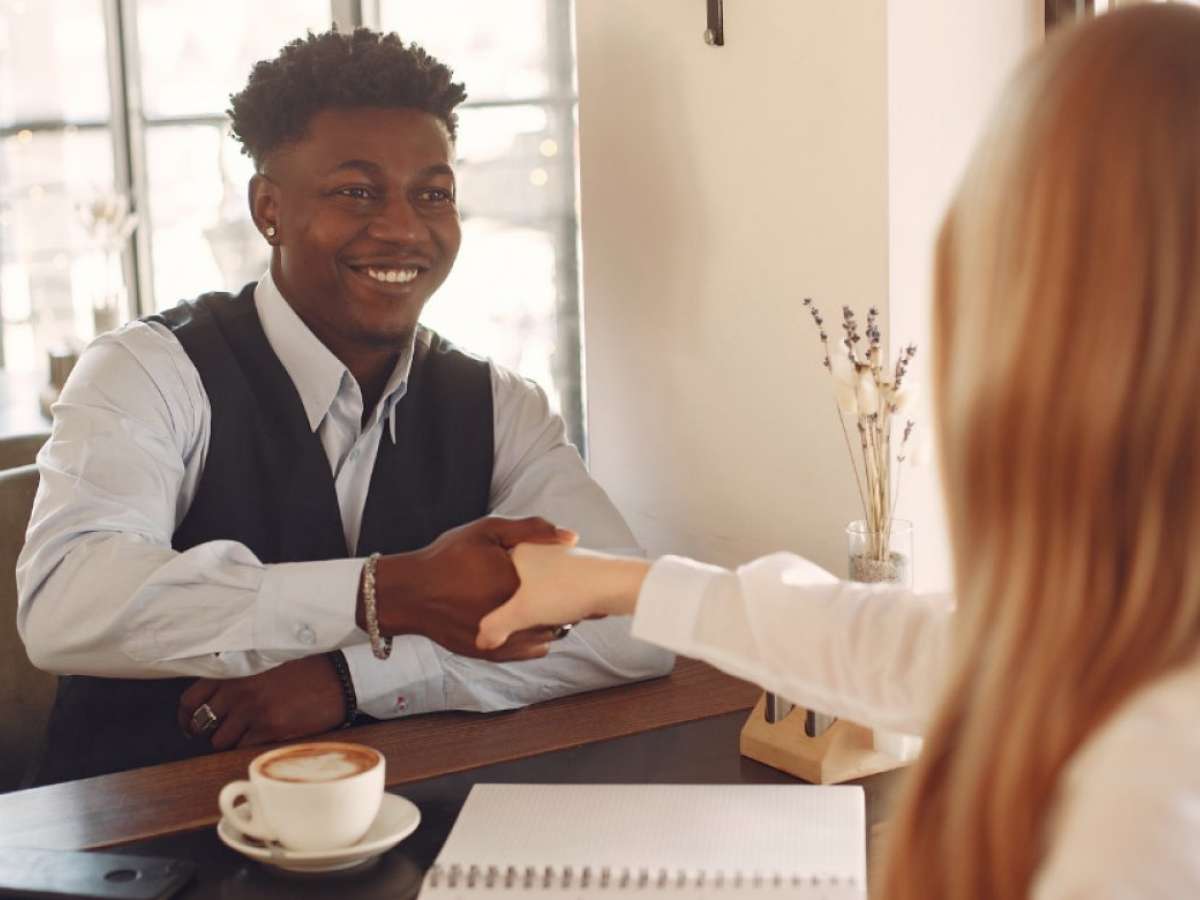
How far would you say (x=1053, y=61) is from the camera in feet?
2.19

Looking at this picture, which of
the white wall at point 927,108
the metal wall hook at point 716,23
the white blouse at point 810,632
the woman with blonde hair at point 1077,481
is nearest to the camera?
the woman with blonde hair at point 1077,481

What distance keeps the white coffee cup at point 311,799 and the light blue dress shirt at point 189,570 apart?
31cm

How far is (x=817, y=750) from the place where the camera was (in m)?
1.24

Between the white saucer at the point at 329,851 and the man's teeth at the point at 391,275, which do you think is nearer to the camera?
the white saucer at the point at 329,851

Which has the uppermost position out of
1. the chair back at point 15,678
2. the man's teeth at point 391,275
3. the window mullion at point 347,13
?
the window mullion at point 347,13

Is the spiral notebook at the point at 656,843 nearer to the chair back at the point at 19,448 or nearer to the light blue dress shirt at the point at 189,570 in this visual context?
the light blue dress shirt at the point at 189,570

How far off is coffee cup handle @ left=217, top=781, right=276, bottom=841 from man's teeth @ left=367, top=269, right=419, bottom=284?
2.82 feet

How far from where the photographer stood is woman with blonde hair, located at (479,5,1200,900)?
0.61m

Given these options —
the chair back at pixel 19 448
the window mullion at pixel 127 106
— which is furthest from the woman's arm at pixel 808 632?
the window mullion at pixel 127 106

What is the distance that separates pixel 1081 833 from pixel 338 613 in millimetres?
920

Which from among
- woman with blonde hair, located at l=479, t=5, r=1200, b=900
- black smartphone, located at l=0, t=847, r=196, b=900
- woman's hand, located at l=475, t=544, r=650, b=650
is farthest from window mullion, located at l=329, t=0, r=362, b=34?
woman with blonde hair, located at l=479, t=5, r=1200, b=900

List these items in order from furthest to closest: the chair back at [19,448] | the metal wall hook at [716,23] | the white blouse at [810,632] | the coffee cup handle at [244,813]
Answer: the chair back at [19,448]
the metal wall hook at [716,23]
the coffee cup handle at [244,813]
the white blouse at [810,632]

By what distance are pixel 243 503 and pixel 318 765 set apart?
67 centimetres

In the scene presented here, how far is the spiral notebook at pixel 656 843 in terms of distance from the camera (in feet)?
3.30
